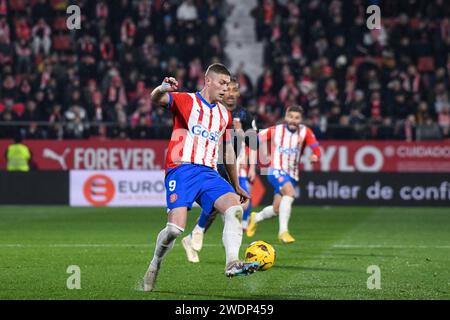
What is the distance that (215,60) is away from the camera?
27391 mm

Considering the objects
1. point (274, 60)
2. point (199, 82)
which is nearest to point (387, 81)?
point (274, 60)

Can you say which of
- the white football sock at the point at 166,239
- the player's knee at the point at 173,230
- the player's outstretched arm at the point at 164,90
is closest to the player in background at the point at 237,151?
the white football sock at the point at 166,239

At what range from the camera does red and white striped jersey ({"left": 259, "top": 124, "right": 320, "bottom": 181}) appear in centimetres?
1578

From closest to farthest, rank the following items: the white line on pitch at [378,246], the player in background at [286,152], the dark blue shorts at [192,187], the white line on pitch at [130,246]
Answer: the dark blue shorts at [192,187] → the white line on pitch at [130,246] → the white line on pitch at [378,246] → the player in background at [286,152]

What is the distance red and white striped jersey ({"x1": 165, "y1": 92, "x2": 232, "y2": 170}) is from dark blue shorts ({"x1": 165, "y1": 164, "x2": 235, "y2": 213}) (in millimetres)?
98

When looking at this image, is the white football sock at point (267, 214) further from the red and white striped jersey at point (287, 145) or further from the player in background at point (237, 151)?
the red and white striped jersey at point (287, 145)

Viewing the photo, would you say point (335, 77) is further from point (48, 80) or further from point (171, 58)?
point (48, 80)

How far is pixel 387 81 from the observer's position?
26.8 m

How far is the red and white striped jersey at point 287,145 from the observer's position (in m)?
15.8

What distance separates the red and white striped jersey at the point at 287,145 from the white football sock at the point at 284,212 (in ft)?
1.60

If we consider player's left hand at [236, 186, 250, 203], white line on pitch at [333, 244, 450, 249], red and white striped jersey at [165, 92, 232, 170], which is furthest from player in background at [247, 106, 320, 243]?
red and white striped jersey at [165, 92, 232, 170]

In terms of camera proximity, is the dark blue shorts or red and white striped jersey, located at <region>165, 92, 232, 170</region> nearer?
the dark blue shorts

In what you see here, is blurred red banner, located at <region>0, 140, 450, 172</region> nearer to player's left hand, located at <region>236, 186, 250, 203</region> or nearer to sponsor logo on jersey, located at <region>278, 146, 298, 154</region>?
sponsor logo on jersey, located at <region>278, 146, 298, 154</region>
